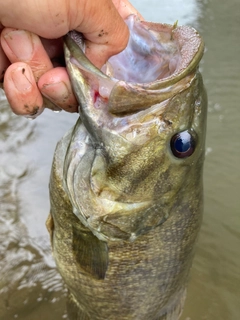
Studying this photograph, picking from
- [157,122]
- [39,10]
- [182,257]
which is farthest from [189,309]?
[39,10]

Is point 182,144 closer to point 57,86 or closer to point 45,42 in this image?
point 57,86

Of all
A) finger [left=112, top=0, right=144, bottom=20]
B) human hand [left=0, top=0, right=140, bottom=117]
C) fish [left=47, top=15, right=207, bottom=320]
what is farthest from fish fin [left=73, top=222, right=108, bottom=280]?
finger [left=112, top=0, right=144, bottom=20]

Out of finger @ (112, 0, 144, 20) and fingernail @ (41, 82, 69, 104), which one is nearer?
fingernail @ (41, 82, 69, 104)

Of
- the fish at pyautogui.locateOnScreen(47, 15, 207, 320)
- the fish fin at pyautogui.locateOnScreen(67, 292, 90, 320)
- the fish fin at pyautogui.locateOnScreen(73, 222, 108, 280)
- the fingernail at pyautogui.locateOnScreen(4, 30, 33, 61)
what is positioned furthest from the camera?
the fish fin at pyautogui.locateOnScreen(67, 292, 90, 320)

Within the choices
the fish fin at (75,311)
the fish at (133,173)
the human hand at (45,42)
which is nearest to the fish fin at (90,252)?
the fish at (133,173)

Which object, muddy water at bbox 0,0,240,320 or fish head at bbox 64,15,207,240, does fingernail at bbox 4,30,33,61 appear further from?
muddy water at bbox 0,0,240,320

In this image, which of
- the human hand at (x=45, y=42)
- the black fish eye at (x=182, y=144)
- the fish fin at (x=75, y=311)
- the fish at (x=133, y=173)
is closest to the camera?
the human hand at (x=45, y=42)

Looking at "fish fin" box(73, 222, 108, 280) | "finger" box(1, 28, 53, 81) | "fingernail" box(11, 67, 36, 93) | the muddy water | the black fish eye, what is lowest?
the muddy water

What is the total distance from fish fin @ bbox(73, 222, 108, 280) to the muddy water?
1.35 m

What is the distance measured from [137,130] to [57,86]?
342 millimetres

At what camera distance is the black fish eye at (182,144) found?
1.69m

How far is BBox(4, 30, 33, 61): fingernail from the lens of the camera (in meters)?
1.46

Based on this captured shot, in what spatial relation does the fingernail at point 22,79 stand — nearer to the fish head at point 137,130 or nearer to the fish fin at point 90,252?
the fish head at point 137,130

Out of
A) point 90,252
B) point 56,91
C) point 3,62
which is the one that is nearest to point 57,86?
point 56,91
